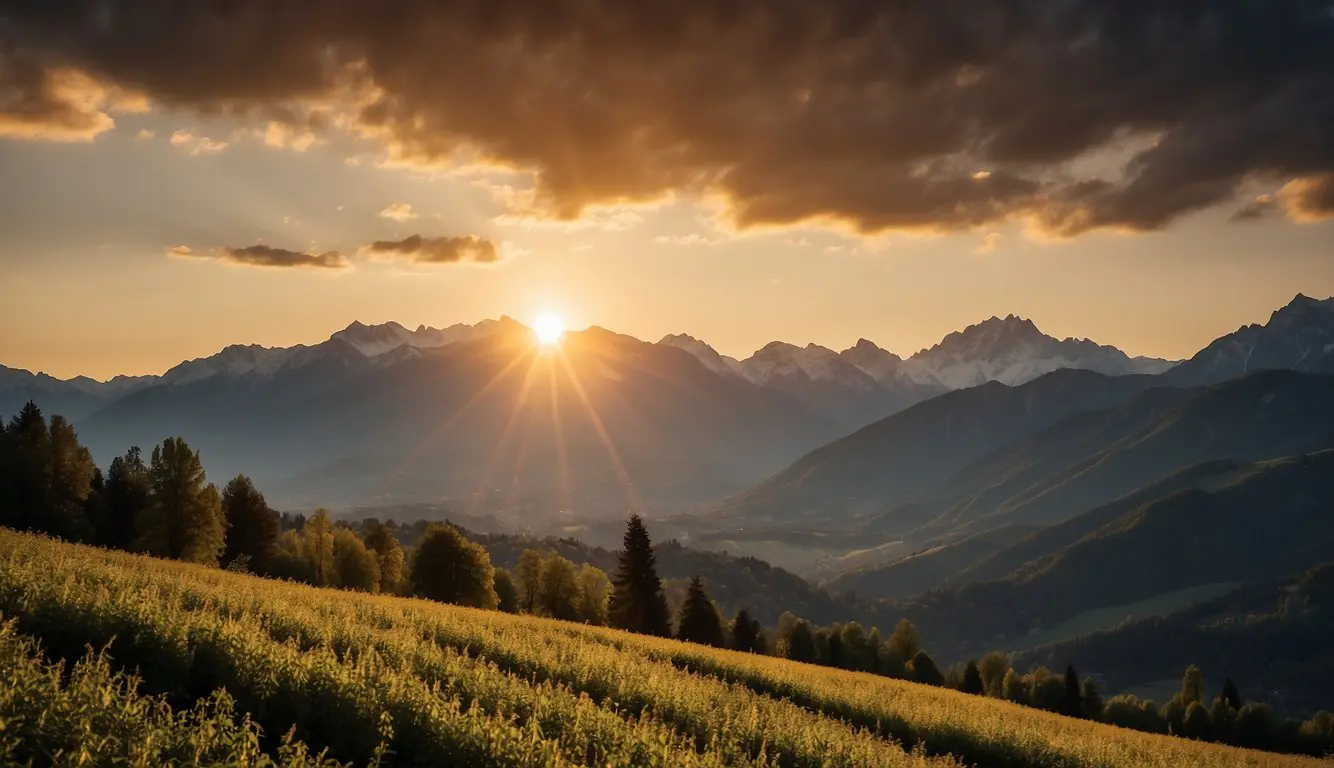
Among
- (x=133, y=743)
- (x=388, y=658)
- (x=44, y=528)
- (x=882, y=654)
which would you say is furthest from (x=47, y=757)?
(x=882, y=654)

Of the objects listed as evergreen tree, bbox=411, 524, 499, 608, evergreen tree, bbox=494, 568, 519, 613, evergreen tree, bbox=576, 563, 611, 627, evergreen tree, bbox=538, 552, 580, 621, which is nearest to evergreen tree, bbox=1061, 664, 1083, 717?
evergreen tree, bbox=576, 563, 611, 627

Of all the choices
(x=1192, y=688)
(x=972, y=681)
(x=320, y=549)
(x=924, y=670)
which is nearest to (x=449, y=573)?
(x=320, y=549)

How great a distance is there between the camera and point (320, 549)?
307 ft

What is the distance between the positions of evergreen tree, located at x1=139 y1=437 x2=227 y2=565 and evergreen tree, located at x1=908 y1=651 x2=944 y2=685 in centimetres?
8617

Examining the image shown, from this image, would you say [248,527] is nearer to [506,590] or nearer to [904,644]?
[506,590]

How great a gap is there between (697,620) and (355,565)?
3771 centimetres

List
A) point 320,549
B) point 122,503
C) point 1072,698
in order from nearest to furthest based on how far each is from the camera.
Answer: point 122,503 → point 320,549 → point 1072,698

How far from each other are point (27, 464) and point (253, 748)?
81.1 metres

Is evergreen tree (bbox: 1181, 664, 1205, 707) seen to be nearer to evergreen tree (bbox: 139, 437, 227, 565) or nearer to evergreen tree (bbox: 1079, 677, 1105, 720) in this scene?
evergreen tree (bbox: 1079, 677, 1105, 720)

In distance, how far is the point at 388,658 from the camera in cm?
2011

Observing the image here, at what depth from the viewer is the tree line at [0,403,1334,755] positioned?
7375cm

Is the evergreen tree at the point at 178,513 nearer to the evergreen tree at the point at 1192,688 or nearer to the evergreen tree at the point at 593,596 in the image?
the evergreen tree at the point at 593,596

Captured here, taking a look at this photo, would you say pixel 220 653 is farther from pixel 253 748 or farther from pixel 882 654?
pixel 882 654

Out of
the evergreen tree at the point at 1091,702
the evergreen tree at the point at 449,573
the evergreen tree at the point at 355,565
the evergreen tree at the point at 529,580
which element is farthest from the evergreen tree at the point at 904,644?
the evergreen tree at the point at 355,565
